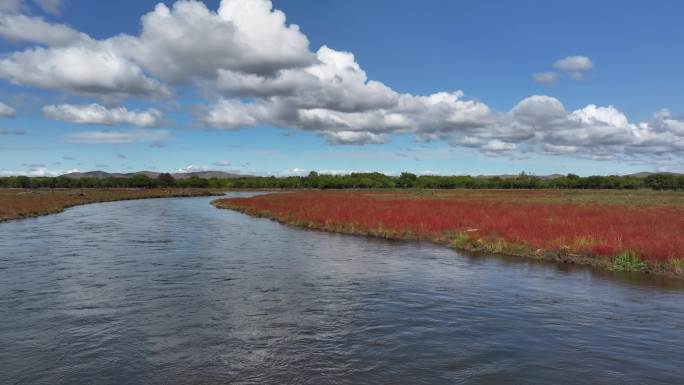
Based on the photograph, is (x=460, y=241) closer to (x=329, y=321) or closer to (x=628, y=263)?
(x=628, y=263)

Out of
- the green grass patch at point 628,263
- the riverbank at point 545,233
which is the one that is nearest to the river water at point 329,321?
the green grass patch at point 628,263

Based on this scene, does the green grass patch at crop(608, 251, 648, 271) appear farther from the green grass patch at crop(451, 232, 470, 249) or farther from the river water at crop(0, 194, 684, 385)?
the green grass patch at crop(451, 232, 470, 249)

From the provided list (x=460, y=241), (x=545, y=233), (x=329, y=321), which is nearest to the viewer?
(x=329, y=321)

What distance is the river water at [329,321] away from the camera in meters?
9.30

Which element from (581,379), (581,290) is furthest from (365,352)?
(581,290)

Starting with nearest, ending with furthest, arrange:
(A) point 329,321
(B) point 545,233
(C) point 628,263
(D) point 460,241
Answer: (A) point 329,321 → (C) point 628,263 → (B) point 545,233 → (D) point 460,241

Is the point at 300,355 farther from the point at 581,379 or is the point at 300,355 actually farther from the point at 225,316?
the point at 581,379

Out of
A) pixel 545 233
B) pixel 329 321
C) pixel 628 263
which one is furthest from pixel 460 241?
pixel 329 321

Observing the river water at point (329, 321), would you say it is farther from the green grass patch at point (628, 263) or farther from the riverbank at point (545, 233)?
the riverbank at point (545, 233)

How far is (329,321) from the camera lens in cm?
1264

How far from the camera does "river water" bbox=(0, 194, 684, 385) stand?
30.5 ft

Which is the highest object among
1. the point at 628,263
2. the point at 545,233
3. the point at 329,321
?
the point at 545,233

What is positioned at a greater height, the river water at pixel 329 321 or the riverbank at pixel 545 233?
the riverbank at pixel 545 233

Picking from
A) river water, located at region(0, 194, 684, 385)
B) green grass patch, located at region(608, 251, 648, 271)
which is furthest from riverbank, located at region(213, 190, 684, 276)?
river water, located at region(0, 194, 684, 385)
